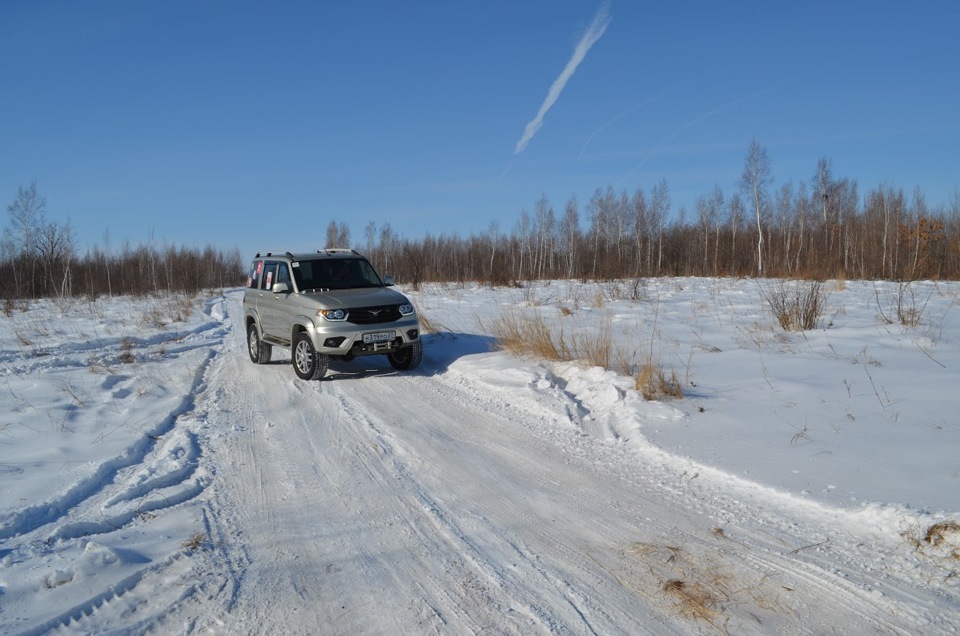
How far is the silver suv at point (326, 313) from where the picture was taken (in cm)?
899

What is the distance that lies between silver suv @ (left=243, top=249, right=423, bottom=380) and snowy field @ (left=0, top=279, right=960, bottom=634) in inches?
28.6

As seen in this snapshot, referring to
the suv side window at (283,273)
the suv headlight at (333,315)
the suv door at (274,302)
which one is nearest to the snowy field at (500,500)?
the suv headlight at (333,315)

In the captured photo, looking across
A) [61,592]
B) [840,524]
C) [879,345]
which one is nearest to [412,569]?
[61,592]

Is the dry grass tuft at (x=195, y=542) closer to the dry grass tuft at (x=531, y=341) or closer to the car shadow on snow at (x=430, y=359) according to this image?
the car shadow on snow at (x=430, y=359)

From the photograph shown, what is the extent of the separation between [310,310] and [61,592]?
6412 mm

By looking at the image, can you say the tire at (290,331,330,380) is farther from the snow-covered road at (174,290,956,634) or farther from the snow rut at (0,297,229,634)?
the snow-covered road at (174,290,956,634)

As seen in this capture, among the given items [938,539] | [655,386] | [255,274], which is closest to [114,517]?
[938,539]

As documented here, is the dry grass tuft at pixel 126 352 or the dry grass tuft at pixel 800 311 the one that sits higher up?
the dry grass tuft at pixel 800 311

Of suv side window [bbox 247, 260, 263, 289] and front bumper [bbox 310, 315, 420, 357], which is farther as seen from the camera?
suv side window [bbox 247, 260, 263, 289]

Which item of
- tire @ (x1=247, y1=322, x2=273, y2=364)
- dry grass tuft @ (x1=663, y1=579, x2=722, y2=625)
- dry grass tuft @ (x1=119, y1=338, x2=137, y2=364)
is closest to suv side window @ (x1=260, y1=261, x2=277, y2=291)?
tire @ (x1=247, y1=322, x2=273, y2=364)

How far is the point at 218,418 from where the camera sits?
6.99 meters

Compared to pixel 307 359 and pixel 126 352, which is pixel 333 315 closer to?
pixel 307 359

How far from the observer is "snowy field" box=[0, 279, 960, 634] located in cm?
298

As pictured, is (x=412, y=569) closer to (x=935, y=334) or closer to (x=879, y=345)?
(x=879, y=345)
